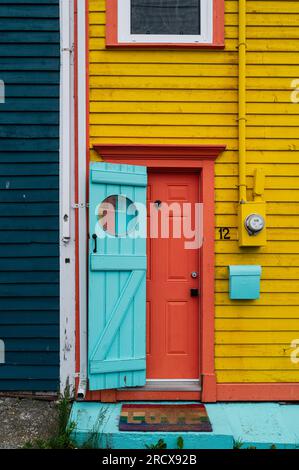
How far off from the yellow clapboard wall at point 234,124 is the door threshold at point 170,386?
29 cm

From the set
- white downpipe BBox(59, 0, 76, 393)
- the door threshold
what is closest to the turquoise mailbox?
the door threshold

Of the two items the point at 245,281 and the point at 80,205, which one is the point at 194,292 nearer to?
the point at 245,281

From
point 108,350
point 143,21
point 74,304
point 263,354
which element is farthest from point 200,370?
point 143,21

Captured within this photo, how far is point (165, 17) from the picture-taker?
4160mm

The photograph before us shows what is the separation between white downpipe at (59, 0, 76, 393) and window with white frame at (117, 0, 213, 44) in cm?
54

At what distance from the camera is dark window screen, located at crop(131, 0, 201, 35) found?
4.13m

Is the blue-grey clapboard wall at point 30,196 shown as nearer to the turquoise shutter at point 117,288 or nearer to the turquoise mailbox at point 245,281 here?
the turquoise shutter at point 117,288

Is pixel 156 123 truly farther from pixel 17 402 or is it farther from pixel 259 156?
pixel 17 402

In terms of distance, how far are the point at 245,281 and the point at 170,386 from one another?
1300 mm

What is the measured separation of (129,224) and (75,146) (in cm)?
96

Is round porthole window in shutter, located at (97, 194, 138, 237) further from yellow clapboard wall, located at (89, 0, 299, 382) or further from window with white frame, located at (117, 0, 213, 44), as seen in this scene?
window with white frame, located at (117, 0, 213, 44)

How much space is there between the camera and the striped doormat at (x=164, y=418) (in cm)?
352

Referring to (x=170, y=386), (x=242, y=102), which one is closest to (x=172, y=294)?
(x=170, y=386)

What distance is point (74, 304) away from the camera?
4.08m
